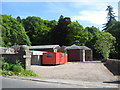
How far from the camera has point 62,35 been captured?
217 ft

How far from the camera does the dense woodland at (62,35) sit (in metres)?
43.8

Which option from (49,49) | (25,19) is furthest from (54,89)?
(25,19)

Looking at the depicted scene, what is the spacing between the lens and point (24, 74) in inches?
562

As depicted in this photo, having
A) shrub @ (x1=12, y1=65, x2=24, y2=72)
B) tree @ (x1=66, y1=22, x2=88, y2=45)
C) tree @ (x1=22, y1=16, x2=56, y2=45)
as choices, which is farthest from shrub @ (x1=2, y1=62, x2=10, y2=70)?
tree @ (x1=22, y1=16, x2=56, y2=45)

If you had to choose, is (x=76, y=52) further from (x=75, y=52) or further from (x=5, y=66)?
(x=5, y=66)

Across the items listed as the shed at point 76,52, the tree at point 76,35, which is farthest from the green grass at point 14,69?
the tree at point 76,35

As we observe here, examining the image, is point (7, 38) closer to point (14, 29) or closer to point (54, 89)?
point (14, 29)

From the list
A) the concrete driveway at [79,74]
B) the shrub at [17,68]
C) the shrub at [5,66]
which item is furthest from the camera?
the shrub at [5,66]

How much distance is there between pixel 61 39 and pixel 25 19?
22.6 m

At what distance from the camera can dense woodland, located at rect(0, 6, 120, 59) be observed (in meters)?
43.8

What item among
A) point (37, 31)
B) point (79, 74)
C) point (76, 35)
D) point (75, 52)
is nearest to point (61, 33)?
point (76, 35)

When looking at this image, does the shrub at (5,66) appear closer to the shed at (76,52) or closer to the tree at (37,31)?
the shed at (76,52)

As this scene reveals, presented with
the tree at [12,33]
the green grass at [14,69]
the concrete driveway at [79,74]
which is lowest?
the concrete driveway at [79,74]

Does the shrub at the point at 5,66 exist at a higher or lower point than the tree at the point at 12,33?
lower
